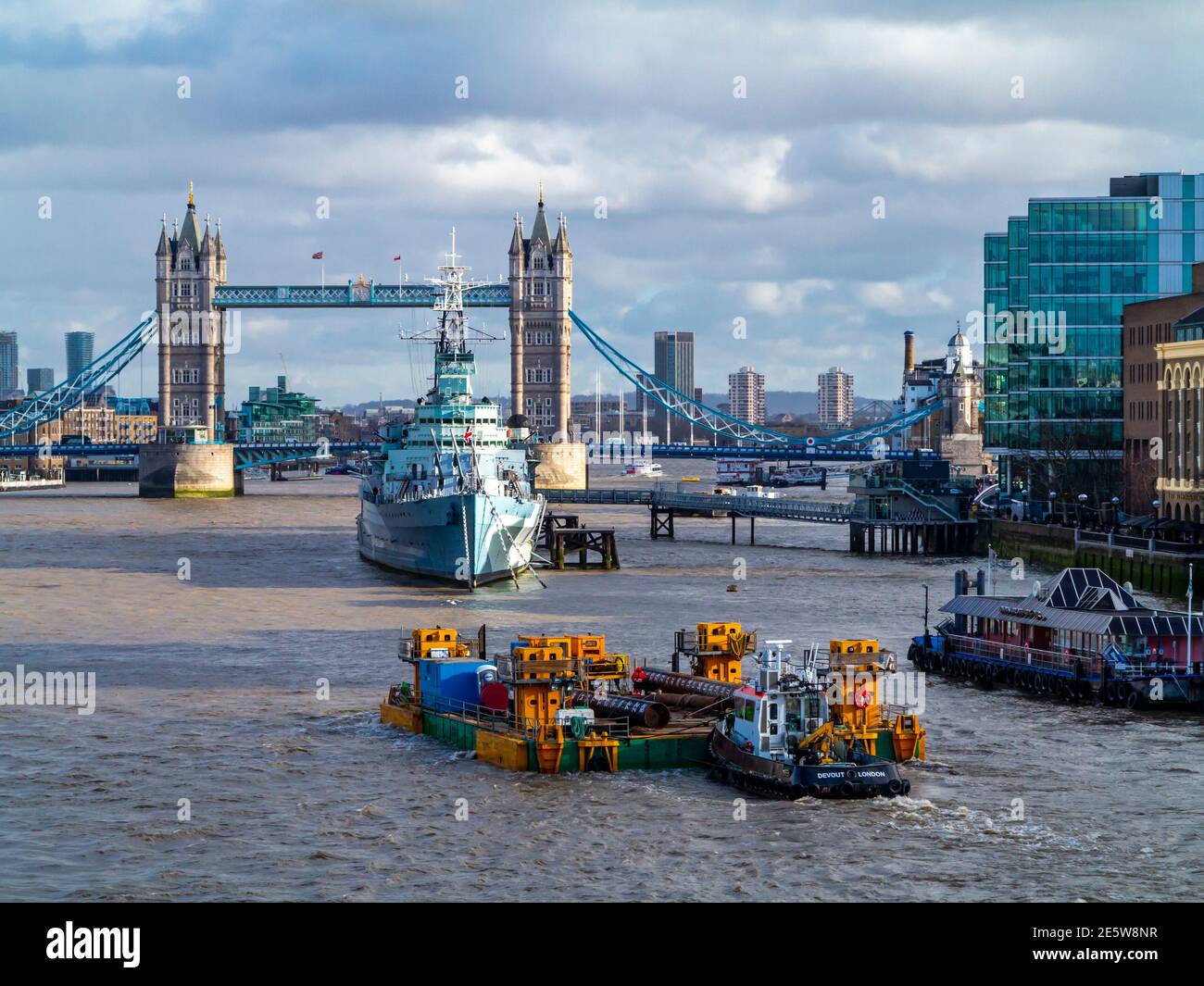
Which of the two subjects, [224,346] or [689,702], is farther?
[224,346]

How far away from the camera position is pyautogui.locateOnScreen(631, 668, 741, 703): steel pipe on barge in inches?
1412

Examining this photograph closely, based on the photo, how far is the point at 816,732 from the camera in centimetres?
3183

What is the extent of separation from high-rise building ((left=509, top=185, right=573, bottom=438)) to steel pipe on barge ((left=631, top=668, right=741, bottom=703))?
146061mm

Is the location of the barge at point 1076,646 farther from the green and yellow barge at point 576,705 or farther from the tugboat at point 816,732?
the tugboat at point 816,732

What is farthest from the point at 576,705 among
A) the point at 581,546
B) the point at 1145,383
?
the point at 1145,383

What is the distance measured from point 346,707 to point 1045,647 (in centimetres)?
1710

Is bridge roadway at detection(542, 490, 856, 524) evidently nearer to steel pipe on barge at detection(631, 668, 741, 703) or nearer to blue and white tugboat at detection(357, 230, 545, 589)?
blue and white tugboat at detection(357, 230, 545, 589)

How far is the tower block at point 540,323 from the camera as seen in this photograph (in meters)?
184

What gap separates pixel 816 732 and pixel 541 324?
15505cm

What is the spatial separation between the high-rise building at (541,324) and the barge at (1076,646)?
13727 centimetres

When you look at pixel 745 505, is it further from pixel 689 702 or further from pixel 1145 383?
pixel 689 702

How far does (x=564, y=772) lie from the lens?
33250mm

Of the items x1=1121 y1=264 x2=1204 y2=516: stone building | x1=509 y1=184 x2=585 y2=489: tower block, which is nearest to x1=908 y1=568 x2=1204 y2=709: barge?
x1=1121 y1=264 x2=1204 y2=516: stone building
